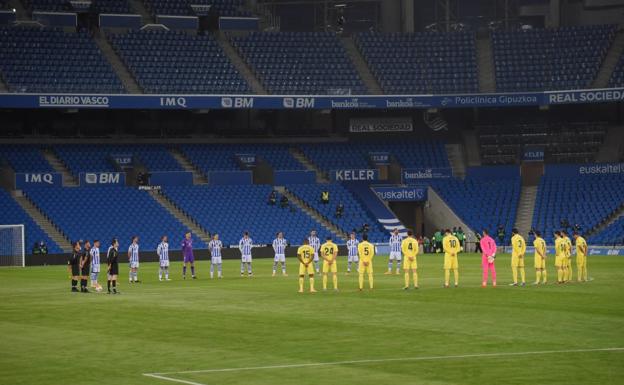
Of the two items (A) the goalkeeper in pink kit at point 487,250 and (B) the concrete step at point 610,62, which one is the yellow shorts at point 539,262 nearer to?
(A) the goalkeeper in pink kit at point 487,250

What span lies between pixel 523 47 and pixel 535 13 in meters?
4.29

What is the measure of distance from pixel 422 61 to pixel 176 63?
18498 millimetres

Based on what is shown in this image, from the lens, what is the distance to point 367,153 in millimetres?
84688

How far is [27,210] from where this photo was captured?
7050 centimetres

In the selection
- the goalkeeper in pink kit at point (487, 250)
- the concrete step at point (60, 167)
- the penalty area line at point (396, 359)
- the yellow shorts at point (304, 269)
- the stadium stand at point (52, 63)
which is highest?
the stadium stand at point (52, 63)

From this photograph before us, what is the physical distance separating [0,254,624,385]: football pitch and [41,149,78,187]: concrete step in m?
32.0

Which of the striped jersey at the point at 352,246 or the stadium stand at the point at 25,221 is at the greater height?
the stadium stand at the point at 25,221

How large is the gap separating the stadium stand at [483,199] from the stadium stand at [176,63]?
1614 cm

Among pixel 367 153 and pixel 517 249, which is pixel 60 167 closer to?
pixel 367 153

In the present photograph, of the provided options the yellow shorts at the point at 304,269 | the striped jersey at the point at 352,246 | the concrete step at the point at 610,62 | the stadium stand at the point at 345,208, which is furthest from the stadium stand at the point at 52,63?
the yellow shorts at the point at 304,269

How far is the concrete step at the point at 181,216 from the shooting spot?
7206 cm

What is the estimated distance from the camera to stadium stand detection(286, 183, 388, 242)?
250 feet

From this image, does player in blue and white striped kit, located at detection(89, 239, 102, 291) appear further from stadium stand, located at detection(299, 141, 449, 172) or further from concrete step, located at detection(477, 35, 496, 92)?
concrete step, located at detection(477, 35, 496, 92)

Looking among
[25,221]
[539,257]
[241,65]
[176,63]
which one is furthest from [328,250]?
[241,65]
